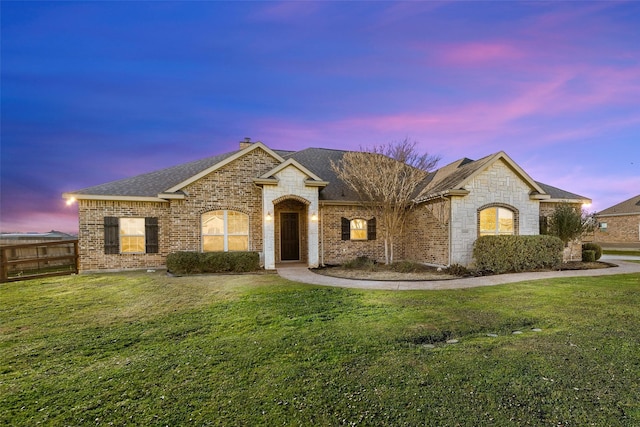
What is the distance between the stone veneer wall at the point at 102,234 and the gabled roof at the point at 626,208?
1517 inches

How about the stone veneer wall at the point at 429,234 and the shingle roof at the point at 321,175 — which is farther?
the shingle roof at the point at 321,175

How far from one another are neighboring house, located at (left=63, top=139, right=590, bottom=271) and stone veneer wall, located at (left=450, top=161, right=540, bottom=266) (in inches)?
1.6

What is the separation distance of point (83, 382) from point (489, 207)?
45.1ft

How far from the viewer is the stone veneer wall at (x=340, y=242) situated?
566 inches

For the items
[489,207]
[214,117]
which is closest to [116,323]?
[489,207]

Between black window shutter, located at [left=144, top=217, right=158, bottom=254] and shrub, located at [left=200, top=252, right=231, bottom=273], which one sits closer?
shrub, located at [left=200, top=252, right=231, bottom=273]

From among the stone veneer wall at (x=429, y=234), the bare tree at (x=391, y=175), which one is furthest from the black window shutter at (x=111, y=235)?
the stone veneer wall at (x=429, y=234)

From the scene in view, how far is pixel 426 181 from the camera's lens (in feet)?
53.9

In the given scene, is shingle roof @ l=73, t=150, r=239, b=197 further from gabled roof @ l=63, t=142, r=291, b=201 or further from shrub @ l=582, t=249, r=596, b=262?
shrub @ l=582, t=249, r=596, b=262

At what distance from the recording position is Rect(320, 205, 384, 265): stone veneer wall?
14383 mm

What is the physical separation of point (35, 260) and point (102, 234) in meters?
2.35

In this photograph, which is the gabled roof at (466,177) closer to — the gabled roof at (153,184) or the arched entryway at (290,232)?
the arched entryway at (290,232)

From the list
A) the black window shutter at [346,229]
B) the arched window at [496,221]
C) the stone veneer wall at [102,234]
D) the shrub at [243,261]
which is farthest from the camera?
the black window shutter at [346,229]

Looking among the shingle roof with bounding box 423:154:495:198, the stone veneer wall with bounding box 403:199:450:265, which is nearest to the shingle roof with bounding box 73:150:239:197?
the stone veneer wall with bounding box 403:199:450:265
